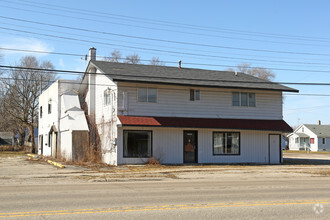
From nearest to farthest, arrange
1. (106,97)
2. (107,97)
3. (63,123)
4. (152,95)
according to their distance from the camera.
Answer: (152,95), (107,97), (106,97), (63,123)

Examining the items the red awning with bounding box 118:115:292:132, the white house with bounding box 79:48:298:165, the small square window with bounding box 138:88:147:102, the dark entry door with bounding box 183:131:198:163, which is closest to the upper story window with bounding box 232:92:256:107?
the white house with bounding box 79:48:298:165

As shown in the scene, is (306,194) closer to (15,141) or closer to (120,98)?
(120,98)

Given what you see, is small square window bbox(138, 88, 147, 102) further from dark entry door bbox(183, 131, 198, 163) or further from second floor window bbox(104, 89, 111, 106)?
dark entry door bbox(183, 131, 198, 163)

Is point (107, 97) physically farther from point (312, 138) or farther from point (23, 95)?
point (312, 138)

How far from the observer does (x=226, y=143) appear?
27.5 meters

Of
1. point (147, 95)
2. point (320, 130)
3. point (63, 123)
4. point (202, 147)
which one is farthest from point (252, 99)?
point (320, 130)

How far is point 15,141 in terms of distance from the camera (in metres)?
69.0

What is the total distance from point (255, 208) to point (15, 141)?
66401mm

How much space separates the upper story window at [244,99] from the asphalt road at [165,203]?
50.6 ft

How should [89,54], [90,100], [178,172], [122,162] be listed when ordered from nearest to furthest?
1. [178,172]
2. [122,162]
3. [90,100]
4. [89,54]

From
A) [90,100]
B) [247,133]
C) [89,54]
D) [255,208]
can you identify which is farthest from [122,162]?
[255,208]

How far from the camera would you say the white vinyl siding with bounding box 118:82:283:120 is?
83.3 ft

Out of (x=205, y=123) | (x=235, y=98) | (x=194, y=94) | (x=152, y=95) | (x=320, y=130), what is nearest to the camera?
→ (x=152, y=95)

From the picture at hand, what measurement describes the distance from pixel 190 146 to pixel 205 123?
190 cm
